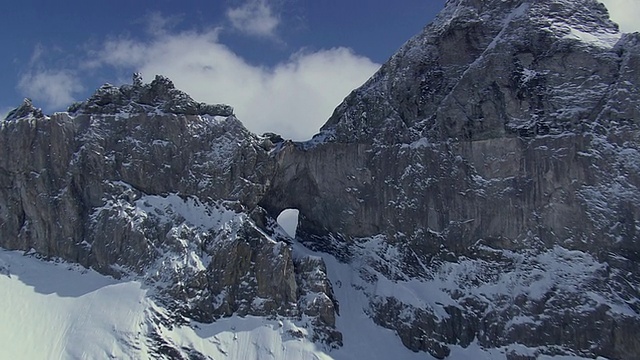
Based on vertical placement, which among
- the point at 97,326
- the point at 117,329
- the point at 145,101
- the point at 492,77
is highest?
the point at 492,77

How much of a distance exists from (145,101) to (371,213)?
4165cm

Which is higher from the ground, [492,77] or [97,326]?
[492,77]

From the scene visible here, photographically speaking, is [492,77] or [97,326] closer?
[97,326]

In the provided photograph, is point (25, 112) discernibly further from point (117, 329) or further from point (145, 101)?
point (117, 329)

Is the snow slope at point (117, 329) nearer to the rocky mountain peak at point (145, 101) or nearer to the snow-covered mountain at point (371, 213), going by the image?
the snow-covered mountain at point (371, 213)

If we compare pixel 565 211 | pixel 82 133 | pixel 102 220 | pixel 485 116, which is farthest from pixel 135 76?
pixel 565 211

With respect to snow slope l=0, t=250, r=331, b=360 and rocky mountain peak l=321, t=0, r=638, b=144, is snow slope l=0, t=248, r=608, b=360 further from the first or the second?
rocky mountain peak l=321, t=0, r=638, b=144

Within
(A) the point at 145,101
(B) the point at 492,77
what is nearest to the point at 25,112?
(A) the point at 145,101

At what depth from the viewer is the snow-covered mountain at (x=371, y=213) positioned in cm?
11169

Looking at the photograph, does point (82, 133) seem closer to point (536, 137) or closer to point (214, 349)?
point (214, 349)

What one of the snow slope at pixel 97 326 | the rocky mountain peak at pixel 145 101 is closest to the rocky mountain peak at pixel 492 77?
the rocky mountain peak at pixel 145 101

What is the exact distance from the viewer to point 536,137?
120312mm

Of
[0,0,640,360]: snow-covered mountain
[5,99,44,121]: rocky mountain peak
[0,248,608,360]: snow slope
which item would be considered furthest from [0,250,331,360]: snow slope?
[5,99,44,121]: rocky mountain peak

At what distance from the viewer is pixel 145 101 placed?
13000 cm
